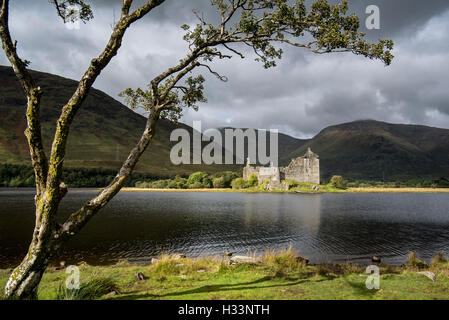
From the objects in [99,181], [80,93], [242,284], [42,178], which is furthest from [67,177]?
[80,93]

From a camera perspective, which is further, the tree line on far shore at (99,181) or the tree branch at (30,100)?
the tree line on far shore at (99,181)

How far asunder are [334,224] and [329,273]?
29615 millimetres

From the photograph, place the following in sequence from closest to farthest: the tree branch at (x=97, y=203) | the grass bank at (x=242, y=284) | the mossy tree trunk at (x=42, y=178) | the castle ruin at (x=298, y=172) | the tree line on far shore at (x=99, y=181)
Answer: the mossy tree trunk at (x=42, y=178) < the tree branch at (x=97, y=203) < the grass bank at (x=242, y=284) < the castle ruin at (x=298, y=172) < the tree line on far shore at (x=99, y=181)

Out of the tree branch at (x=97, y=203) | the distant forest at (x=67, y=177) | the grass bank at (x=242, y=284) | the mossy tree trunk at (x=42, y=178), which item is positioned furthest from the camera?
the distant forest at (x=67, y=177)

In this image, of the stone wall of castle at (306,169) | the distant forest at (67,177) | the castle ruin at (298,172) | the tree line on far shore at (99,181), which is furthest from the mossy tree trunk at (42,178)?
the distant forest at (67,177)

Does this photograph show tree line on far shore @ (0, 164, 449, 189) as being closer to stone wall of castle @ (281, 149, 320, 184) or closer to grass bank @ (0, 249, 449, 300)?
stone wall of castle @ (281, 149, 320, 184)

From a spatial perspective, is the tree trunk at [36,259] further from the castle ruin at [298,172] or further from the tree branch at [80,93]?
the castle ruin at [298,172]

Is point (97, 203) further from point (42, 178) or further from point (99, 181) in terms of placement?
point (99, 181)

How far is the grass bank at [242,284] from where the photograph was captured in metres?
9.16

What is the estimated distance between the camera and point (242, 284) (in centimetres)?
1070

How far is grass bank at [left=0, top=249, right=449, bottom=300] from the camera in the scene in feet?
30.1

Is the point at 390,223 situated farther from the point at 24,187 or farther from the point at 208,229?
the point at 24,187

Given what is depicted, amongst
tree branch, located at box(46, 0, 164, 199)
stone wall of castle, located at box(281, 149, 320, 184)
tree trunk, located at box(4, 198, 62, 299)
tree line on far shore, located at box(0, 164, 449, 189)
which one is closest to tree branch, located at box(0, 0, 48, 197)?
tree branch, located at box(46, 0, 164, 199)
